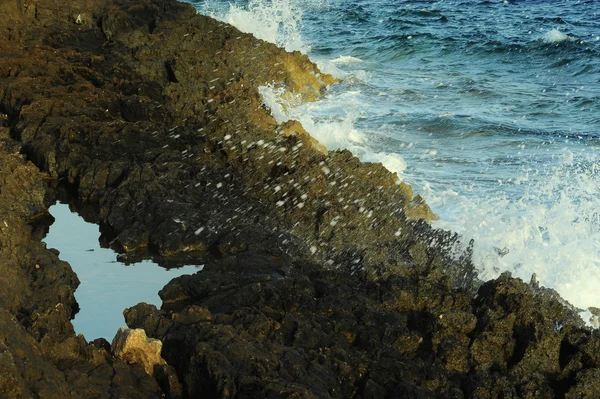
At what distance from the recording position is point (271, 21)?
65.7 feet

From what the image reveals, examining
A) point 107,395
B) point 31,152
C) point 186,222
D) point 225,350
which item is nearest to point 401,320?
point 225,350

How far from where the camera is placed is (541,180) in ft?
34.4

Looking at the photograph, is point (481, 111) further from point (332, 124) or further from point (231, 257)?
point (231, 257)

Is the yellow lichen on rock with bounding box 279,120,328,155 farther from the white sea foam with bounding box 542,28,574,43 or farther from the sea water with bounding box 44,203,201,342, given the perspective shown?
the white sea foam with bounding box 542,28,574,43

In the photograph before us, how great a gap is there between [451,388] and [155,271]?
298 centimetres

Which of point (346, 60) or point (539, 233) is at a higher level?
point (539, 233)

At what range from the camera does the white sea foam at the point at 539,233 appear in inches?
269

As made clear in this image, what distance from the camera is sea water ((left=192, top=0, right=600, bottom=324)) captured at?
7.68 meters

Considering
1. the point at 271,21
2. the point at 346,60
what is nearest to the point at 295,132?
the point at 346,60

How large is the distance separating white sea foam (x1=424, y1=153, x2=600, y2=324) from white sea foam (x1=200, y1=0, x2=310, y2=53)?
8.68 m

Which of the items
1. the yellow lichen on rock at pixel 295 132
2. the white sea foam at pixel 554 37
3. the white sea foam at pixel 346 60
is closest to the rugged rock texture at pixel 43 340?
the yellow lichen on rock at pixel 295 132

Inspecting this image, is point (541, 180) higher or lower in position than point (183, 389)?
lower

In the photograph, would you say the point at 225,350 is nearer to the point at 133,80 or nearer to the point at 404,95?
the point at 133,80

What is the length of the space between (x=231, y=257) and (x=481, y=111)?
932 cm
